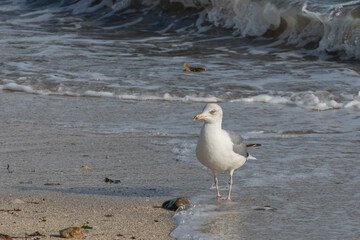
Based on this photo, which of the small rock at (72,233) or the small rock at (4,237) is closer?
the small rock at (4,237)

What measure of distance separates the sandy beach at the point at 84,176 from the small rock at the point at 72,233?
65mm

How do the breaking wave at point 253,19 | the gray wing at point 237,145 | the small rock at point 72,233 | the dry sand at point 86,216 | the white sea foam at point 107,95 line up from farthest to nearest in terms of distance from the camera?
1. the breaking wave at point 253,19
2. the white sea foam at point 107,95
3. the gray wing at point 237,145
4. the dry sand at point 86,216
5. the small rock at point 72,233

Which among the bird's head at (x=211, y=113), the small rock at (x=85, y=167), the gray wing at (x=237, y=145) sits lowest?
the small rock at (x=85, y=167)

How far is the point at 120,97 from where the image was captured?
8.58 meters

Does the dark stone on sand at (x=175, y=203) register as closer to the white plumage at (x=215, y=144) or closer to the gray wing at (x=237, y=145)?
the white plumage at (x=215, y=144)

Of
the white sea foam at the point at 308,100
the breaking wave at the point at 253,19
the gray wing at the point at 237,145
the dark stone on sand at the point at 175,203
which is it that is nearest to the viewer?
the dark stone on sand at the point at 175,203

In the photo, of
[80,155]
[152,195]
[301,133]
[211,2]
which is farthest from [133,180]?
[211,2]

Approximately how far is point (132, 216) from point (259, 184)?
1.18 meters

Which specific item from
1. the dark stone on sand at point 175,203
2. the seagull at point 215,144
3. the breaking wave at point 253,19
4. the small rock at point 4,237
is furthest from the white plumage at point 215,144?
the breaking wave at point 253,19

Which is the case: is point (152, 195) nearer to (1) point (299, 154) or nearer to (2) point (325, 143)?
(1) point (299, 154)

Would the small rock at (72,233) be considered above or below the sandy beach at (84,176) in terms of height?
above

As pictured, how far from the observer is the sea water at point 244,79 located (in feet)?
14.3

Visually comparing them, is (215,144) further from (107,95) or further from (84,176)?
(107,95)

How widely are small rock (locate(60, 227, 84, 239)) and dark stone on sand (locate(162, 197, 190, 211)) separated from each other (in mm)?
830
